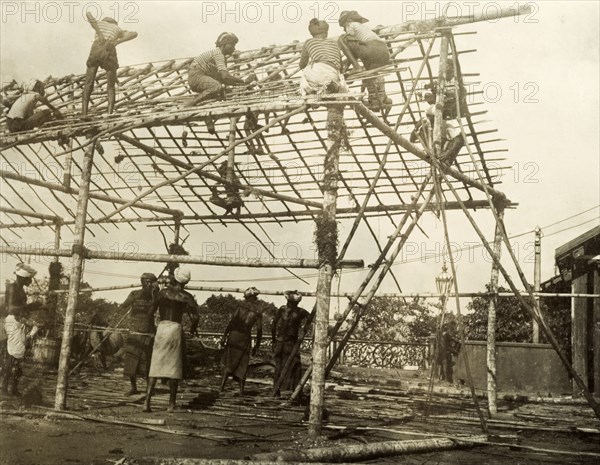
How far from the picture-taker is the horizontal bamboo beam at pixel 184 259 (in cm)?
648

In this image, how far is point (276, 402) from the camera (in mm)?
9320

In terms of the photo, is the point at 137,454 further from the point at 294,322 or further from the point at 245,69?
the point at 245,69

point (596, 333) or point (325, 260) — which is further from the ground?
point (325, 260)

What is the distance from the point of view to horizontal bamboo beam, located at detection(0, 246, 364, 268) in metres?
6.48

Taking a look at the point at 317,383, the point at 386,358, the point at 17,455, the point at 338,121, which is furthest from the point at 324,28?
the point at 386,358

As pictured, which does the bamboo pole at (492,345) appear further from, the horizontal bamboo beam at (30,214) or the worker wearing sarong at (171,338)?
the horizontal bamboo beam at (30,214)

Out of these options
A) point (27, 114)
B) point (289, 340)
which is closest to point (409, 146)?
point (289, 340)

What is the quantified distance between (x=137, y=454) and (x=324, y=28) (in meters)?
5.82

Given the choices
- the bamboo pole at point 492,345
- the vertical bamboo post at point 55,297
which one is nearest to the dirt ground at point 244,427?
the bamboo pole at point 492,345

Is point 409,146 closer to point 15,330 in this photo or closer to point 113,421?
point 113,421

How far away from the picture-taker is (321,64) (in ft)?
23.3

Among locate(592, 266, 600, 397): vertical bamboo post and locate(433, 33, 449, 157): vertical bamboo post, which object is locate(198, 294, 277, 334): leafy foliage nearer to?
locate(592, 266, 600, 397): vertical bamboo post

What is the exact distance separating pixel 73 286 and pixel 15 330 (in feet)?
4.21

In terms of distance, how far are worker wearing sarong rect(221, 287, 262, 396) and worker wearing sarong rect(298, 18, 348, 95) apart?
425 cm
